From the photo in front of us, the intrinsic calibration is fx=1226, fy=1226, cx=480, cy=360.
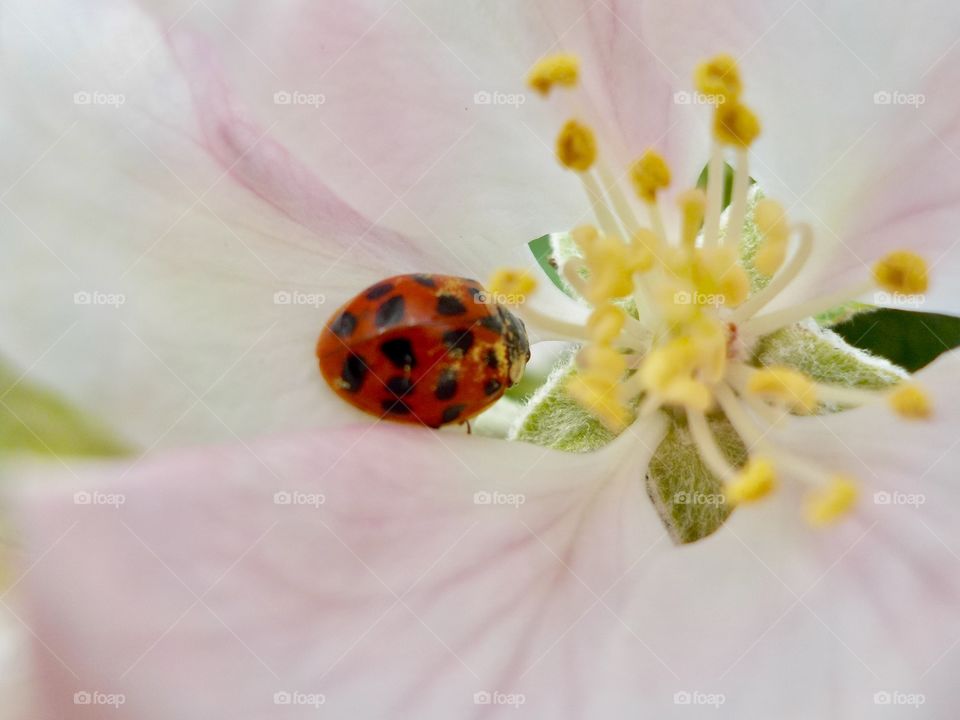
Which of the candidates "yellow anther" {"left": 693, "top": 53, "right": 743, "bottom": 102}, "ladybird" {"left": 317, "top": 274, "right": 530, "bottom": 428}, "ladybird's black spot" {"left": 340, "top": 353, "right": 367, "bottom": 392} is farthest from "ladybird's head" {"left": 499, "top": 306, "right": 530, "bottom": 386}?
"yellow anther" {"left": 693, "top": 53, "right": 743, "bottom": 102}

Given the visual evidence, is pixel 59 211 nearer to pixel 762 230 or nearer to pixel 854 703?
pixel 762 230

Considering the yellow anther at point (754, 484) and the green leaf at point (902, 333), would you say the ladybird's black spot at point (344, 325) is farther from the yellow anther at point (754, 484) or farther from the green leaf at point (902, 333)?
the green leaf at point (902, 333)

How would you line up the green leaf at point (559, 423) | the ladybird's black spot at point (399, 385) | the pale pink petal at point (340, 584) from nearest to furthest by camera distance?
the pale pink petal at point (340, 584) < the ladybird's black spot at point (399, 385) < the green leaf at point (559, 423)

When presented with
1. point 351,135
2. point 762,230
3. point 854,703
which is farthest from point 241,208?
point 854,703

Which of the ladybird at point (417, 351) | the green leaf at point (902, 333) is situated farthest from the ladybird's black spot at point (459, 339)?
the green leaf at point (902, 333)

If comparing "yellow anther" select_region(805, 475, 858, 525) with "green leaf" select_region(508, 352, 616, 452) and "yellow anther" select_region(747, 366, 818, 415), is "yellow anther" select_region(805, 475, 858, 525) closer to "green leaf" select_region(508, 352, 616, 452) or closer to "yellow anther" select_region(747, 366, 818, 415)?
"yellow anther" select_region(747, 366, 818, 415)

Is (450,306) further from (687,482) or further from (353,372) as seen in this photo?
(687,482)

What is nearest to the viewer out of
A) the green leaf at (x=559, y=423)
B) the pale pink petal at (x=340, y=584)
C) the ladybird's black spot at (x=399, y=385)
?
the pale pink petal at (x=340, y=584)
